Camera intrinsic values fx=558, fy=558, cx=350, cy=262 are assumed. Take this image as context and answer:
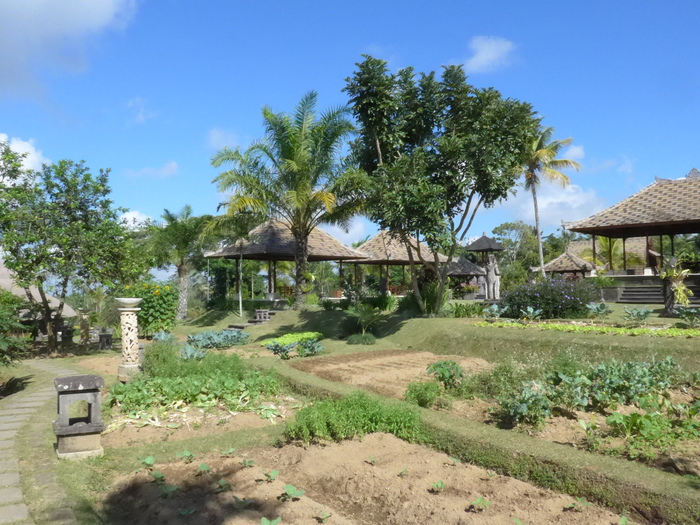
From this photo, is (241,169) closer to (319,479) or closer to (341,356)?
(341,356)

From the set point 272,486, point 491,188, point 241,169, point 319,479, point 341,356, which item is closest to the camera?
point 272,486

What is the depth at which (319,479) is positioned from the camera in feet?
16.8

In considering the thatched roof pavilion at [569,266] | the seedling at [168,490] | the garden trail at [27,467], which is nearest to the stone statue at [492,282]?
the thatched roof pavilion at [569,266]

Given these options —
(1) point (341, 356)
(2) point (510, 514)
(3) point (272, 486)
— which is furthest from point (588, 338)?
(3) point (272, 486)

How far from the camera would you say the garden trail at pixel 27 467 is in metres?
4.29

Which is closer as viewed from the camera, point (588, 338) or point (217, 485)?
point (217, 485)

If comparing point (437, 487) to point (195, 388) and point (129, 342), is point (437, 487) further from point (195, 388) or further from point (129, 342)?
point (129, 342)

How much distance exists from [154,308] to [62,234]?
11.7 ft

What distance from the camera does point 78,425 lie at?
5797 millimetres

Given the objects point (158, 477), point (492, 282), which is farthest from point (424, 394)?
point (492, 282)

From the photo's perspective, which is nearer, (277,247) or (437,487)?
(437,487)

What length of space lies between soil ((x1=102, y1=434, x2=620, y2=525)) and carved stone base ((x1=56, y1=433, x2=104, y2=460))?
0.81 metres

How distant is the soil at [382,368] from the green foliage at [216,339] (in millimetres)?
3525

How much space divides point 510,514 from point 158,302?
45.8 feet
